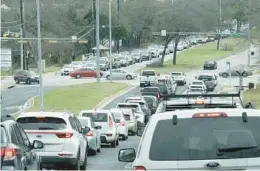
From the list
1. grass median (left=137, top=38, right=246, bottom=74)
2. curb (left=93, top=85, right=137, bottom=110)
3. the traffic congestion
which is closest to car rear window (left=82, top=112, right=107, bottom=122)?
the traffic congestion

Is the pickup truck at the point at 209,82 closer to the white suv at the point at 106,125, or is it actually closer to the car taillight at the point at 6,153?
the white suv at the point at 106,125

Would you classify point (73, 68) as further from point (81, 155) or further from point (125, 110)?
point (81, 155)

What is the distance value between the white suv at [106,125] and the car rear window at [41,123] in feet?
35.4

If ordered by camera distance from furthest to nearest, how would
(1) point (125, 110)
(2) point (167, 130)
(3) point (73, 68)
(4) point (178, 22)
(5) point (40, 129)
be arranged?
(4) point (178, 22) < (3) point (73, 68) < (1) point (125, 110) < (5) point (40, 129) < (2) point (167, 130)

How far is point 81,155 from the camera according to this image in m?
19.6

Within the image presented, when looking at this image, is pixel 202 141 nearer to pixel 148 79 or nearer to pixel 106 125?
pixel 106 125

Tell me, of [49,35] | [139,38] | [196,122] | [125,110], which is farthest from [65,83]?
[196,122]

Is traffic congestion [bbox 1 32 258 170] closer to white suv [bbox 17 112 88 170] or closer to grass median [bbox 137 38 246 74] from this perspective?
white suv [bbox 17 112 88 170]

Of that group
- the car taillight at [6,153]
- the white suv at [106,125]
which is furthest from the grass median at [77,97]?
the car taillight at [6,153]

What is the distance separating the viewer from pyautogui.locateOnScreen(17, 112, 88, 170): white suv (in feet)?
58.6

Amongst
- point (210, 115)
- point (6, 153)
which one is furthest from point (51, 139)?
point (210, 115)

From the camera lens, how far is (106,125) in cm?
2927

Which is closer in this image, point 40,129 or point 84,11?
point 40,129

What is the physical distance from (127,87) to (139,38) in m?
Answer: 65.4
